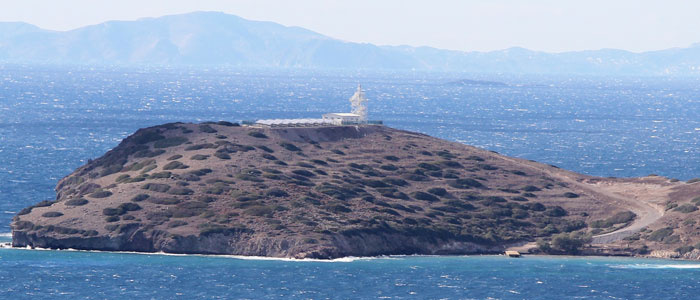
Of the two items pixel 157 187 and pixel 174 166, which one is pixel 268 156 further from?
pixel 157 187

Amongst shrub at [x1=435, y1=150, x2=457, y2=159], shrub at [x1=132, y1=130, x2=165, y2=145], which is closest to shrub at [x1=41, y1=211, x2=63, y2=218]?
shrub at [x1=132, y1=130, x2=165, y2=145]

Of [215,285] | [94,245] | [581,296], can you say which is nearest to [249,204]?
[94,245]

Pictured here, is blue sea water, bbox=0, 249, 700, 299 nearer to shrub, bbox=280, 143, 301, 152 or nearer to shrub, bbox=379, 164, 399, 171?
shrub, bbox=379, 164, 399, 171

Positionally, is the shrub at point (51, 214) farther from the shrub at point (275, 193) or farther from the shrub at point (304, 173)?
the shrub at point (304, 173)

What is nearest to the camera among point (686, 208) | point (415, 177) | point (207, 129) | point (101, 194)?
point (101, 194)

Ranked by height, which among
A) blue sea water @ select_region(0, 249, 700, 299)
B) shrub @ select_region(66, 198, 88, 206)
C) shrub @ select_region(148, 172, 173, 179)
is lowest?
blue sea water @ select_region(0, 249, 700, 299)

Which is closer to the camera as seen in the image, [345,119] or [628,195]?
[628,195]

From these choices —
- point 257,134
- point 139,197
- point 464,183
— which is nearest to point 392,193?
point 464,183

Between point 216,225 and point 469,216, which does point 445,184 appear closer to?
point 469,216
